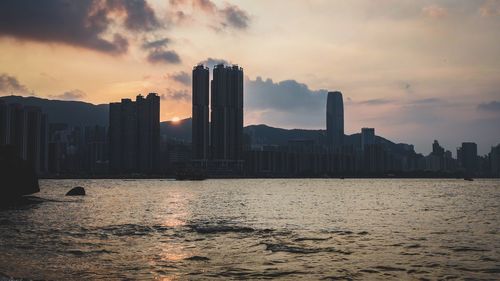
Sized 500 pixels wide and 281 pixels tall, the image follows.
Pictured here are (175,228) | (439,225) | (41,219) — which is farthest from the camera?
(41,219)

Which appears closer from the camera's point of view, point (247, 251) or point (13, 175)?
point (247, 251)

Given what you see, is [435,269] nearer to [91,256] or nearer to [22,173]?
[91,256]

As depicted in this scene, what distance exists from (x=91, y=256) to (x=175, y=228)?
58.3 ft

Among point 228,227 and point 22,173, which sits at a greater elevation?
point 22,173

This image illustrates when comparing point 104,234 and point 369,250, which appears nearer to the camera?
point 369,250

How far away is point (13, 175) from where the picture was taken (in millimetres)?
80938

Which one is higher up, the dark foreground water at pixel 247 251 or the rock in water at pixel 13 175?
the rock in water at pixel 13 175

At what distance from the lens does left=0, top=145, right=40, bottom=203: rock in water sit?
78812 mm

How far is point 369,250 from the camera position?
106ft

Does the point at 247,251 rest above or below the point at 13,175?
below

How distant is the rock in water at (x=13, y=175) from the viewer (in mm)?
78812

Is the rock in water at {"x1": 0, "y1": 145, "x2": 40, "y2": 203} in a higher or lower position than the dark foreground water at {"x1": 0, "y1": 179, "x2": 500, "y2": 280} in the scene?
higher

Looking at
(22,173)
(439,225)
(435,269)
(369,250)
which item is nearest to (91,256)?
(369,250)

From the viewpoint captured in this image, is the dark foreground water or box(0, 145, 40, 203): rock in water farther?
box(0, 145, 40, 203): rock in water
